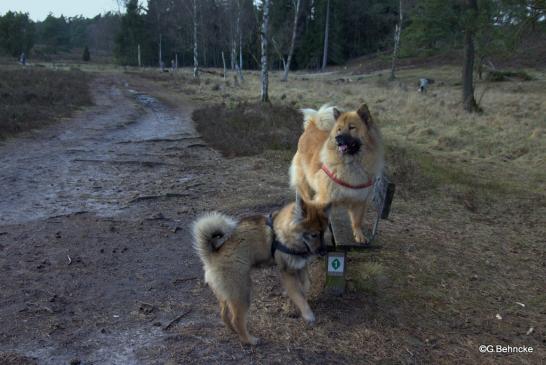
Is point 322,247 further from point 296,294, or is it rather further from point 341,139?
point 341,139

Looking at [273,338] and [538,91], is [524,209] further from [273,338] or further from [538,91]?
[538,91]

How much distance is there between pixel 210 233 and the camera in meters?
3.76

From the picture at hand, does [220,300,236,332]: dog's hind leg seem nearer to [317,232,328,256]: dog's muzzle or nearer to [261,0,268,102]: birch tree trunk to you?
[317,232,328,256]: dog's muzzle

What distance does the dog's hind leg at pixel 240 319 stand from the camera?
12.1 feet

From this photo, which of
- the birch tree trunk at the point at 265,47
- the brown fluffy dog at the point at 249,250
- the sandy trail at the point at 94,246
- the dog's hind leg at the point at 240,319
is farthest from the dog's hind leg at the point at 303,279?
the birch tree trunk at the point at 265,47

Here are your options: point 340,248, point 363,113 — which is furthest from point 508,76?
point 340,248

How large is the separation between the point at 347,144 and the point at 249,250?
1.95 metres

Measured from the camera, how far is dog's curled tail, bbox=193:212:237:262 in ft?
12.3

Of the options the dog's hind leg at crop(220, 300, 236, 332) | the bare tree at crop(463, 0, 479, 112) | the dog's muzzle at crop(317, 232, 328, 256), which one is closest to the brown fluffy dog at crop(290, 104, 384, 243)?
the dog's muzzle at crop(317, 232, 328, 256)

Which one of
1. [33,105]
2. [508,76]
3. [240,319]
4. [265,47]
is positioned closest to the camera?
[240,319]

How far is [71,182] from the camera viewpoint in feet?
28.5

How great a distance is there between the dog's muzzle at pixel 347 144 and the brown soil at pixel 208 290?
1.27 metres

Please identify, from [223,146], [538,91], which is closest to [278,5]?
[538,91]

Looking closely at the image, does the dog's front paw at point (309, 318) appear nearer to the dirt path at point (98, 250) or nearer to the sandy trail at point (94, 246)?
the dirt path at point (98, 250)
